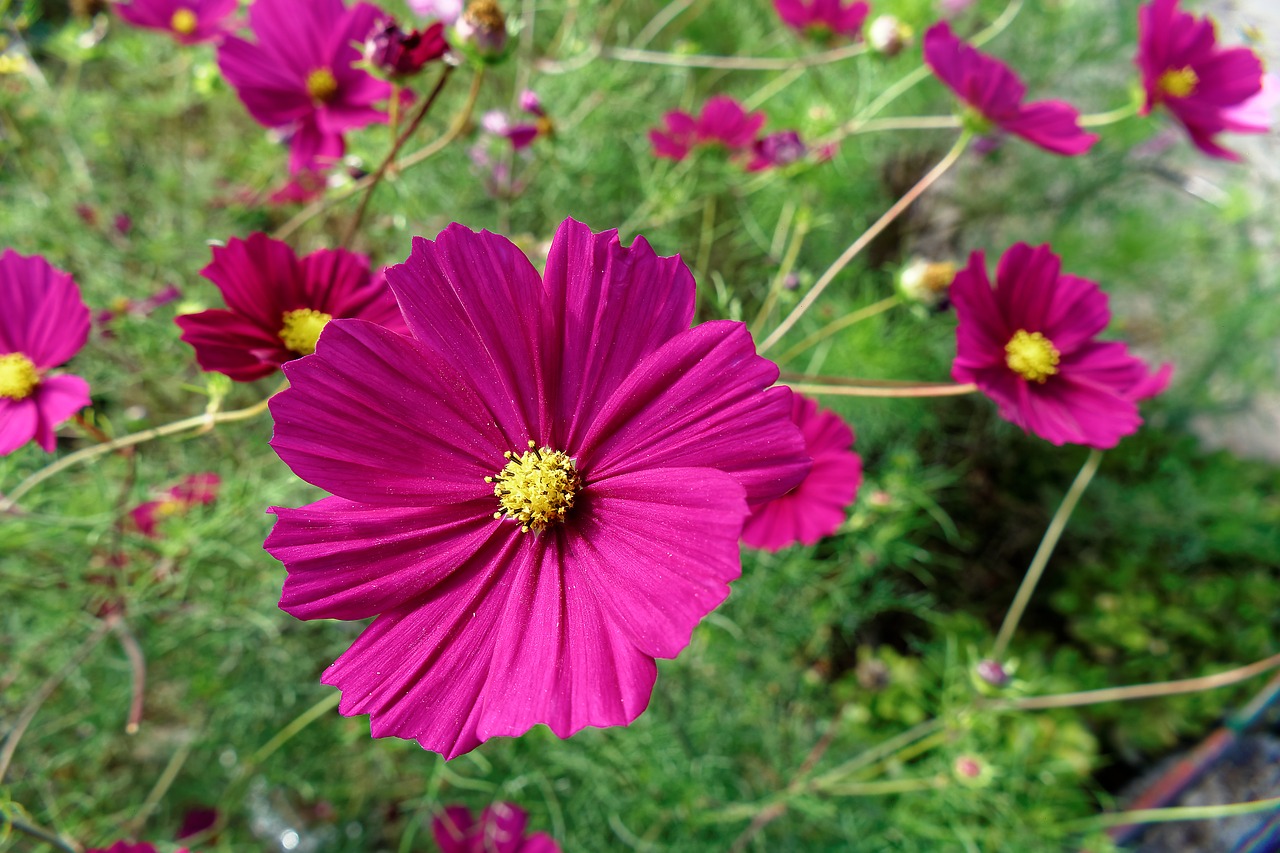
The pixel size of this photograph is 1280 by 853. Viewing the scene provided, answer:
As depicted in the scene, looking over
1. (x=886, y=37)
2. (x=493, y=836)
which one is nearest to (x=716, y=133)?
(x=886, y=37)

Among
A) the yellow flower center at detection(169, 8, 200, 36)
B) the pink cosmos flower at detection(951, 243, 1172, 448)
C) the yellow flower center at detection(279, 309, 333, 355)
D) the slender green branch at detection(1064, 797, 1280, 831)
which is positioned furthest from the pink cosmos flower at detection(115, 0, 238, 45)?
the slender green branch at detection(1064, 797, 1280, 831)

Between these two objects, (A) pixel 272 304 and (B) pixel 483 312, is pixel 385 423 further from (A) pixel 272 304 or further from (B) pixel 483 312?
(A) pixel 272 304

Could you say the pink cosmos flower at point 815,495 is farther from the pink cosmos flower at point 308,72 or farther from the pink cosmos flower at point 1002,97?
the pink cosmos flower at point 308,72

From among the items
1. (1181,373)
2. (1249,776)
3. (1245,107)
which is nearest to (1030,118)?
(1245,107)

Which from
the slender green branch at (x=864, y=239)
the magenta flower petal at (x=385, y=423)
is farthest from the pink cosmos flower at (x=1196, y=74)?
the magenta flower petal at (x=385, y=423)

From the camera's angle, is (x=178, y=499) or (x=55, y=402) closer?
(x=55, y=402)

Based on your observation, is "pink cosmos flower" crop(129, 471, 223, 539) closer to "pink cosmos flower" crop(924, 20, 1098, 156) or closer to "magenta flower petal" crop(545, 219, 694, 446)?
"magenta flower petal" crop(545, 219, 694, 446)

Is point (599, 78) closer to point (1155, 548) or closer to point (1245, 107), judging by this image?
point (1245, 107)
